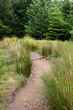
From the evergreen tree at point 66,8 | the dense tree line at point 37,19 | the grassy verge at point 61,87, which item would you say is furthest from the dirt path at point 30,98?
the evergreen tree at point 66,8

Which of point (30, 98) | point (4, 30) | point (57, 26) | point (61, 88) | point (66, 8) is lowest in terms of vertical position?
point (4, 30)

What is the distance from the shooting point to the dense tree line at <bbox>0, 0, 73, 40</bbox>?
71.3 feet

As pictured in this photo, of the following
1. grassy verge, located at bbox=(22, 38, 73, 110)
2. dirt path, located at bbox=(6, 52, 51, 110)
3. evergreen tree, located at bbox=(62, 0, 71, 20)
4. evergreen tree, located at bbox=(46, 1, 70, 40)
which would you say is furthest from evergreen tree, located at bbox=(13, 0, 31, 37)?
grassy verge, located at bbox=(22, 38, 73, 110)

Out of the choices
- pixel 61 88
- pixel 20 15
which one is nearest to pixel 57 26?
pixel 20 15

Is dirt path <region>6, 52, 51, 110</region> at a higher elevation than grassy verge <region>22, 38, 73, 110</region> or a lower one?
lower

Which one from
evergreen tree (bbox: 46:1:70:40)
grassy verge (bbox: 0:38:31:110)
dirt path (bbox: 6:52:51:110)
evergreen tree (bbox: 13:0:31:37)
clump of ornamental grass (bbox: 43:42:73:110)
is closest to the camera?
clump of ornamental grass (bbox: 43:42:73:110)

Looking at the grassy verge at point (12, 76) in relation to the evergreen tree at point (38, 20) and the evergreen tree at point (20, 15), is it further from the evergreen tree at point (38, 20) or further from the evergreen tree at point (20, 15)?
the evergreen tree at point (20, 15)

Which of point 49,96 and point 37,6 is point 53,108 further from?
point 37,6

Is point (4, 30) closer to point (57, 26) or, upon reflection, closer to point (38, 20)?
point (38, 20)

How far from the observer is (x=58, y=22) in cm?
2148

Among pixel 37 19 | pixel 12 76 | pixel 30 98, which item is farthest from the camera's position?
pixel 37 19

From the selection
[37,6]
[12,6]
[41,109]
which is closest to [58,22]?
[37,6]

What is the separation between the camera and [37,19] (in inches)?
916

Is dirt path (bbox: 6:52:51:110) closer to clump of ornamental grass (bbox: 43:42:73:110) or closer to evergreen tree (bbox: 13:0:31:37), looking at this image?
clump of ornamental grass (bbox: 43:42:73:110)
